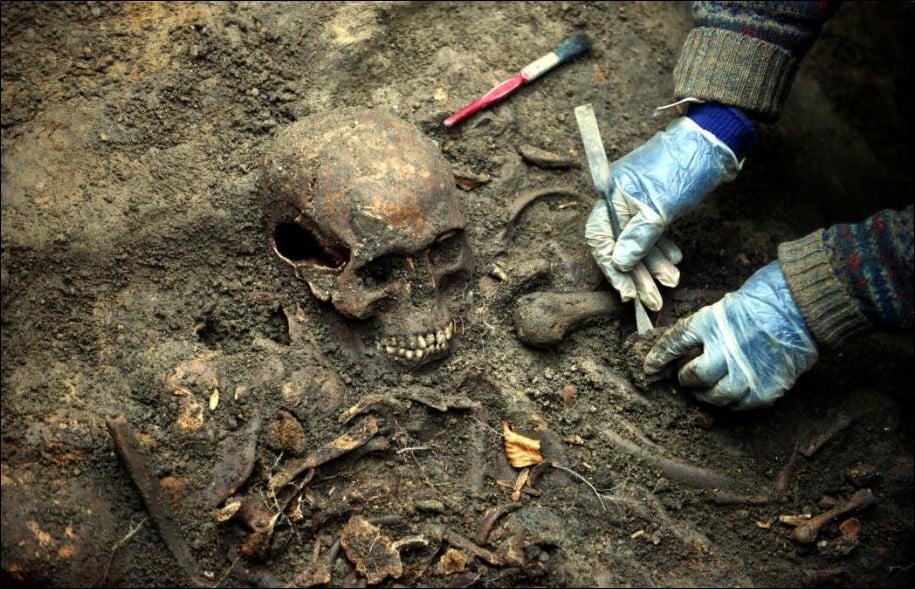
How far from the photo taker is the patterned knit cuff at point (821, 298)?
3.46 m

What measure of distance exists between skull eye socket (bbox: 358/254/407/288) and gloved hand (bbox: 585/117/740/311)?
80 cm

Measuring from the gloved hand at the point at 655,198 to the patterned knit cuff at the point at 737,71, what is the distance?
6.0 inches

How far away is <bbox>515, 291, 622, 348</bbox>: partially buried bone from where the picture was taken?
369 centimetres

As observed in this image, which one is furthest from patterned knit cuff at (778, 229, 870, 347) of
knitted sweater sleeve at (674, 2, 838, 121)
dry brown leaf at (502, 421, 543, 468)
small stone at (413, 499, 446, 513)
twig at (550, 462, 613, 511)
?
small stone at (413, 499, 446, 513)

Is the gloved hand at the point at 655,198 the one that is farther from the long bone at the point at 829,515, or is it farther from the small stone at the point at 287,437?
the small stone at the point at 287,437

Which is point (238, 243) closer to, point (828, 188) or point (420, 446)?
point (420, 446)

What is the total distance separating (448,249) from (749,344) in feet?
3.75

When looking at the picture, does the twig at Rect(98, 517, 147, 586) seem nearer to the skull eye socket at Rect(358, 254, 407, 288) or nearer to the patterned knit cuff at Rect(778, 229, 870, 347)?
the skull eye socket at Rect(358, 254, 407, 288)

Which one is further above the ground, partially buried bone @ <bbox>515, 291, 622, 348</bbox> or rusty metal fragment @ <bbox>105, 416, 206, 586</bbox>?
partially buried bone @ <bbox>515, 291, 622, 348</bbox>

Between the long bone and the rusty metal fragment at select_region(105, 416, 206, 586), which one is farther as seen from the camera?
the long bone

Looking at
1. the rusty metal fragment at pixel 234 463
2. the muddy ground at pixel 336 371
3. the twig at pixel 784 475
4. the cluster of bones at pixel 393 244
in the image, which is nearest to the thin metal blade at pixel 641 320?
the muddy ground at pixel 336 371

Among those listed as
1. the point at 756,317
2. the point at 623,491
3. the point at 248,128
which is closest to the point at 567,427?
the point at 623,491

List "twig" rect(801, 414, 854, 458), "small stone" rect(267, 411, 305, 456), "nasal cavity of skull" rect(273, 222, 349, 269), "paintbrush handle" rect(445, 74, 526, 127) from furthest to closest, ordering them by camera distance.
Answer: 1. "paintbrush handle" rect(445, 74, 526, 127)
2. "twig" rect(801, 414, 854, 458)
3. "nasal cavity of skull" rect(273, 222, 349, 269)
4. "small stone" rect(267, 411, 305, 456)

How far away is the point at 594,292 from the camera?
12.6 feet
